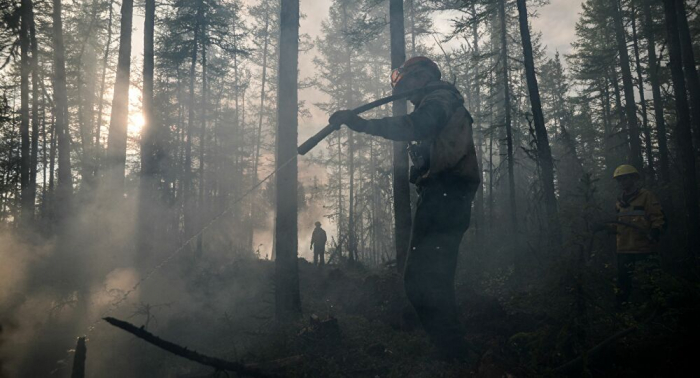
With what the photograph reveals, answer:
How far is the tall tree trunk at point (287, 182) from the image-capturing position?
6.24 m

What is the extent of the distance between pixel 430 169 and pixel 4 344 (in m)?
8.14

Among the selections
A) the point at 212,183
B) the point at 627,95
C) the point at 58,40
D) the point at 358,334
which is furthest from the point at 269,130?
the point at 358,334

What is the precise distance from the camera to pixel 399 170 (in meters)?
9.00

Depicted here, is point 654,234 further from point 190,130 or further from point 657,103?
point 190,130

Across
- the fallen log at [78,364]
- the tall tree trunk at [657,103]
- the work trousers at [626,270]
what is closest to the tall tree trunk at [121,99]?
the fallen log at [78,364]

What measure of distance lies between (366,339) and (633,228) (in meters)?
4.44

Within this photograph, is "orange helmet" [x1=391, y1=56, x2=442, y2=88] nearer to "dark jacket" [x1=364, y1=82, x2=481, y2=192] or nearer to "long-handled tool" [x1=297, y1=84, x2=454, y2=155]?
"long-handled tool" [x1=297, y1=84, x2=454, y2=155]

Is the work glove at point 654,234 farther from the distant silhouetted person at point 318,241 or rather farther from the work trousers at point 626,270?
the distant silhouetted person at point 318,241

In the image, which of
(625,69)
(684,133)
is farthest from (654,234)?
(625,69)

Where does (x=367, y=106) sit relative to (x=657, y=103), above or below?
below

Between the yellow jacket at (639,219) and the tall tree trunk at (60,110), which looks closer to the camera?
the yellow jacket at (639,219)

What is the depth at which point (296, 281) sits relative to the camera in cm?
635

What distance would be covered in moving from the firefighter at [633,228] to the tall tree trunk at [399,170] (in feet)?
13.8

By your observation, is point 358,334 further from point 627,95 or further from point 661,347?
point 627,95
